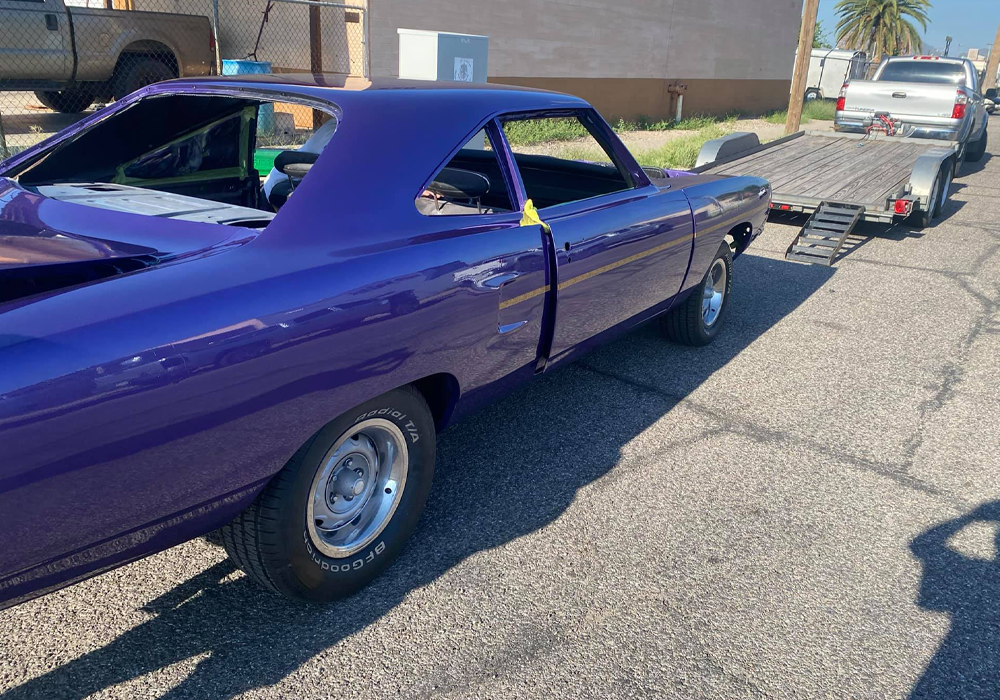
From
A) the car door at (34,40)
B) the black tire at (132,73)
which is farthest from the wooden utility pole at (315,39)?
Answer: the car door at (34,40)

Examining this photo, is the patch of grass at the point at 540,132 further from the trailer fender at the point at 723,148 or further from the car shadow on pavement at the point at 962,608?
the car shadow on pavement at the point at 962,608

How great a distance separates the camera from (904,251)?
7977 mm

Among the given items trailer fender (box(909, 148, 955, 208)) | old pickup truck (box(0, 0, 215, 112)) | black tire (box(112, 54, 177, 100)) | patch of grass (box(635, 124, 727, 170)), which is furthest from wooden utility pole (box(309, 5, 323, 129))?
trailer fender (box(909, 148, 955, 208))

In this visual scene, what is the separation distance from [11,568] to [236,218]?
1.26 metres

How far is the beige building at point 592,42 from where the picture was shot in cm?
1242

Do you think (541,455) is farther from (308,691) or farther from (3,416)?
(3,416)

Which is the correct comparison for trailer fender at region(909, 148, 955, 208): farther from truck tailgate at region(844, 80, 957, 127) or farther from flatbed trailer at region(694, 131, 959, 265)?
truck tailgate at region(844, 80, 957, 127)

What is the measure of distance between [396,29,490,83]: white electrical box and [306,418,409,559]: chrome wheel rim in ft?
22.5

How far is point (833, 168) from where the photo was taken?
30.5 ft

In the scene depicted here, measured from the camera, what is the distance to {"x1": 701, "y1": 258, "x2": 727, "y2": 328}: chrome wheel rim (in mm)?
5073

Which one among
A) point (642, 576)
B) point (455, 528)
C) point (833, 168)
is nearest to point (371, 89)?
point (455, 528)

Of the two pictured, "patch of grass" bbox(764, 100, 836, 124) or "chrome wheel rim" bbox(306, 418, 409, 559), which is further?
"patch of grass" bbox(764, 100, 836, 124)

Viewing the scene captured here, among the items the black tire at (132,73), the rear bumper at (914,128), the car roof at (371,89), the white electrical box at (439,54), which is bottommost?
the rear bumper at (914,128)

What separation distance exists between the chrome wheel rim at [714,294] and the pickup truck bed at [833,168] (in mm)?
2223
